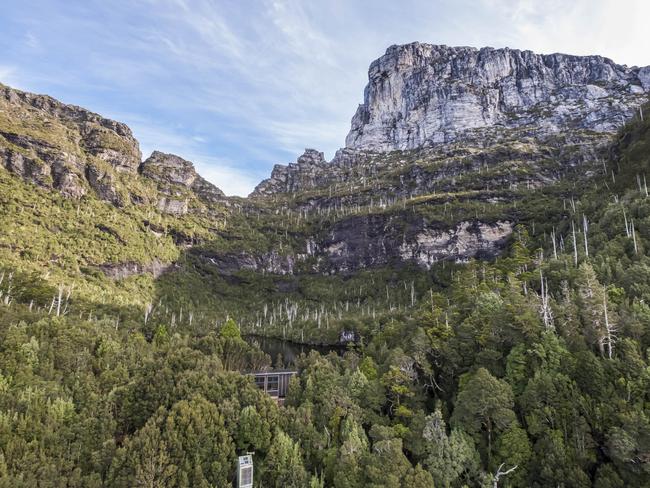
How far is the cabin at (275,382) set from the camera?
5600 centimetres

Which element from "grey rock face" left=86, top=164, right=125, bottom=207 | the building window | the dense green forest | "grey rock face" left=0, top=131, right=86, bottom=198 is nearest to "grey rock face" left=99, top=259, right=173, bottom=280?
"grey rock face" left=86, top=164, right=125, bottom=207

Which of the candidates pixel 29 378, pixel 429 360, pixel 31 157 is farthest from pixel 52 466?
pixel 31 157

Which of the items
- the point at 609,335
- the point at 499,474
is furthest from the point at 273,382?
the point at 609,335

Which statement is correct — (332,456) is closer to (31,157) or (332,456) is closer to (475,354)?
Answer: (475,354)

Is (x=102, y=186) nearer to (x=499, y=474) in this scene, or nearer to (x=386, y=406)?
(x=386, y=406)

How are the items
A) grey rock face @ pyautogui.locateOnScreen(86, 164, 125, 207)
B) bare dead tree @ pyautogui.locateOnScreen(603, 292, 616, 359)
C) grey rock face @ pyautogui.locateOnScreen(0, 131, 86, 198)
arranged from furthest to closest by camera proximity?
1. grey rock face @ pyautogui.locateOnScreen(86, 164, 125, 207)
2. grey rock face @ pyautogui.locateOnScreen(0, 131, 86, 198)
3. bare dead tree @ pyautogui.locateOnScreen(603, 292, 616, 359)

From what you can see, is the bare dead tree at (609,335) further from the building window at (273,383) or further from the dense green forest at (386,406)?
the building window at (273,383)

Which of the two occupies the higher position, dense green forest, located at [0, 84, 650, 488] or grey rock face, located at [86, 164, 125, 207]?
grey rock face, located at [86, 164, 125, 207]

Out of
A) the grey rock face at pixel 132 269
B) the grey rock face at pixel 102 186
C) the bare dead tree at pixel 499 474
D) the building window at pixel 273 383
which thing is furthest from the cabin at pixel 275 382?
the grey rock face at pixel 102 186

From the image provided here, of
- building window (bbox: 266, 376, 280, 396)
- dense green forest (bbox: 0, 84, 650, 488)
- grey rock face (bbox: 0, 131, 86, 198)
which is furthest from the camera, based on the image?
grey rock face (bbox: 0, 131, 86, 198)

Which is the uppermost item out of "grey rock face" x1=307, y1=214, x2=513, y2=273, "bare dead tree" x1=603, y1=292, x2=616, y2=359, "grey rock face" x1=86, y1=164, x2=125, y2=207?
"grey rock face" x1=86, y1=164, x2=125, y2=207

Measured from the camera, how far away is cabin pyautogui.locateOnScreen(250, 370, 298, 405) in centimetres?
5600

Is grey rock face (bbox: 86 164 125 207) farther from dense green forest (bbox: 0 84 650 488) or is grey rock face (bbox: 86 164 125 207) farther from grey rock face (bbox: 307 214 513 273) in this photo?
dense green forest (bbox: 0 84 650 488)

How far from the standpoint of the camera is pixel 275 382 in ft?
194
